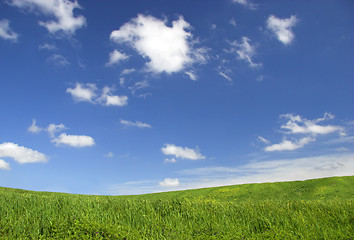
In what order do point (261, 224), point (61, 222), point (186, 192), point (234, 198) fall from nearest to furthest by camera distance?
point (61, 222), point (261, 224), point (234, 198), point (186, 192)

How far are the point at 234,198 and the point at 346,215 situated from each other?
1087cm

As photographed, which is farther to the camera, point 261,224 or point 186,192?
point 186,192

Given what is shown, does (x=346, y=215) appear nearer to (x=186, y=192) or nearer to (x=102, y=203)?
(x=102, y=203)

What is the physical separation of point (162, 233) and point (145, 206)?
276cm

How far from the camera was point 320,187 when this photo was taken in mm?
20953

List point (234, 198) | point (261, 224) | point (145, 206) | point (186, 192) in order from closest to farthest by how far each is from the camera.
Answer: point (261, 224) < point (145, 206) < point (234, 198) < point (186, 192)

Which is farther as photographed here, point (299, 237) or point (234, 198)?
point (234, 198)

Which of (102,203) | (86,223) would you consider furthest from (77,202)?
(86,223)

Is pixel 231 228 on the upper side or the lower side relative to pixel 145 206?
lower

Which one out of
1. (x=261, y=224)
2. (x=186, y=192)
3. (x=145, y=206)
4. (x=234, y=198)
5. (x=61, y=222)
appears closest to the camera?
(x=61, y=222)

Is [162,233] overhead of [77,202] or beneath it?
beneath

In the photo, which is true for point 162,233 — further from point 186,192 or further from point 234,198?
point 186,192

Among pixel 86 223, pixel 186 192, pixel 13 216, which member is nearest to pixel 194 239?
pixel 86 223

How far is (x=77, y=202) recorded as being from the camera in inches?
471
